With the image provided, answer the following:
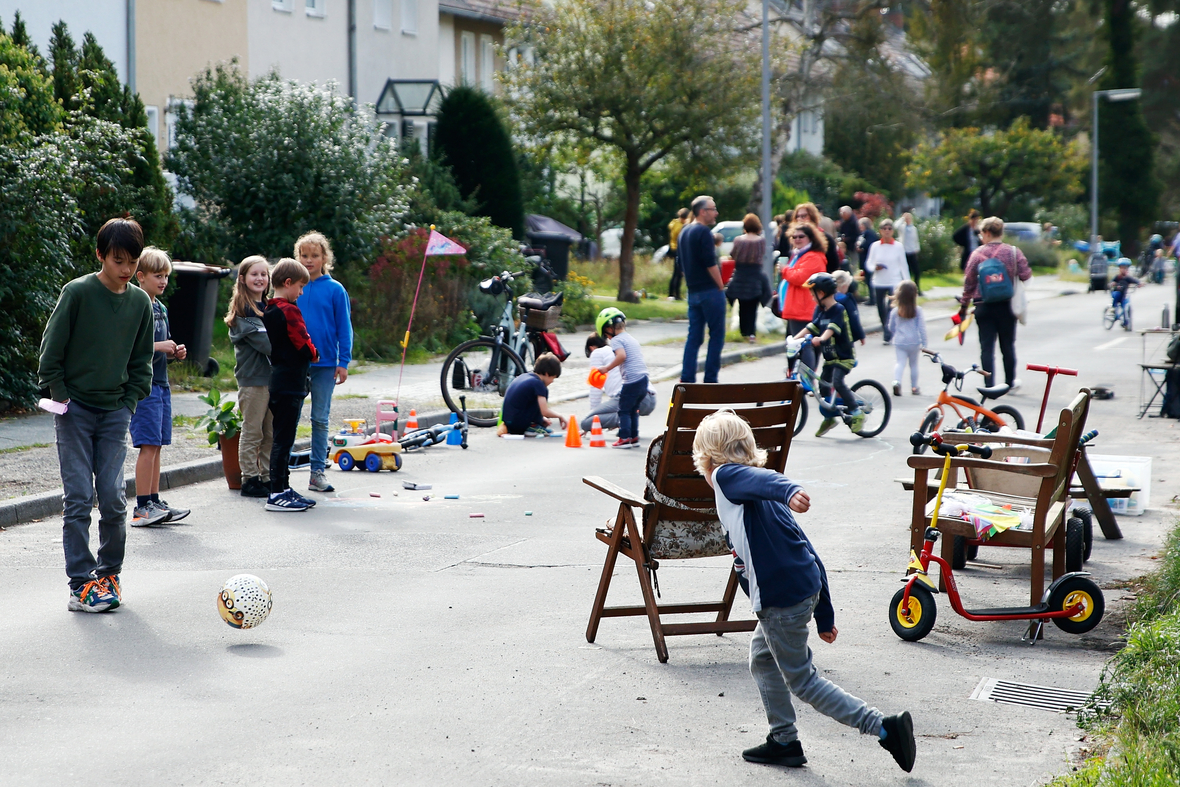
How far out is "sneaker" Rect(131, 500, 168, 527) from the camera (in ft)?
29.5

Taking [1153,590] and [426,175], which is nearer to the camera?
[1153,590]

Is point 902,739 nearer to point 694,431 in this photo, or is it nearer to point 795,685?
point 795,685

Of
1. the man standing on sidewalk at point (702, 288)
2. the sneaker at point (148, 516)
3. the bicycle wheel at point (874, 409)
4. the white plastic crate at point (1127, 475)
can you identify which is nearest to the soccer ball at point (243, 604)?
the sneaker at point (148, 516)

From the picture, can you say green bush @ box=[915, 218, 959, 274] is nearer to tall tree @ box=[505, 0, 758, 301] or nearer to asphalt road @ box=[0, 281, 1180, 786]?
tall tree @ box=[505, 0, 758, 301]

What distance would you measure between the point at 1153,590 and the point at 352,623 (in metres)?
3.84

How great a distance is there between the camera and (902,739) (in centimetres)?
456

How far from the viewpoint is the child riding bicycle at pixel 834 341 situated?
505 inches

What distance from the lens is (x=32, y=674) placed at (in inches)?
226

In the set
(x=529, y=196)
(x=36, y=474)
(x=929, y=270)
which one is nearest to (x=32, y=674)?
(x=36, y=474)

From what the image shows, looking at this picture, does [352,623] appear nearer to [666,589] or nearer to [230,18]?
[666,589]

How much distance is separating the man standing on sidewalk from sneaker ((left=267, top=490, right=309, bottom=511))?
5.97m

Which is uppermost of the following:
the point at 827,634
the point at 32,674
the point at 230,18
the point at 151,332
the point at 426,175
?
→ the point at 230,18

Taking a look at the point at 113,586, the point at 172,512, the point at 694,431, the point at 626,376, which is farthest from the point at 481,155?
the point at 694,431

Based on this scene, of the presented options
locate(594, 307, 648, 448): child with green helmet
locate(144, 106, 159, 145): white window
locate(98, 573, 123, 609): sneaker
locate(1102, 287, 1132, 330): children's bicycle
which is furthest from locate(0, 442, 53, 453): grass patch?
locate(1102, 287, 1132, 330): children's bicycle
